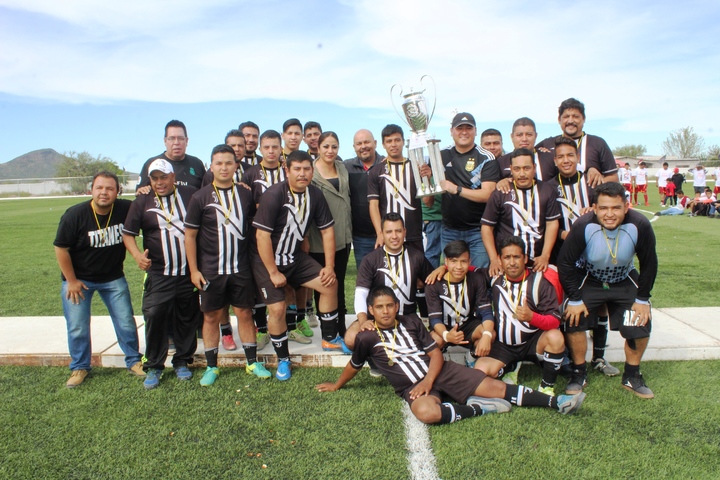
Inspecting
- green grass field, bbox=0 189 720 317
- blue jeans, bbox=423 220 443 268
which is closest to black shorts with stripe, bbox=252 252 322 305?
blue jeans, bbox=423 220 443 268

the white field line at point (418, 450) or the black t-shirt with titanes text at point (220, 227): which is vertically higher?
the black t-shirt with titanes text at point (220, 227)

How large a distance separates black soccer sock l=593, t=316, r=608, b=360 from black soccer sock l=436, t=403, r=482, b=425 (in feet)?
4.64

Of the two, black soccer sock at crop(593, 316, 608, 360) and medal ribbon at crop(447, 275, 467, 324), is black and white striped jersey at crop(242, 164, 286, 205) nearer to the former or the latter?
medal ribbon at crop(447, 275, 467, 324)

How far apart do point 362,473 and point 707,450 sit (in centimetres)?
203

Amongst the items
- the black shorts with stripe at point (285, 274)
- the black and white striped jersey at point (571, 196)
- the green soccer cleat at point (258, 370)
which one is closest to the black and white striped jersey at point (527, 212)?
the black and white striped jersey at point (571, 196)

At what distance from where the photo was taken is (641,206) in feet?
69.3

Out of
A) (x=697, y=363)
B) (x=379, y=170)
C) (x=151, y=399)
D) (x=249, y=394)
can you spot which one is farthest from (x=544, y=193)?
(x=151, y=399)

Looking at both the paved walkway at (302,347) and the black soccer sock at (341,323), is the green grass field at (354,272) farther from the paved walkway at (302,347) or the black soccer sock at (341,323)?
the black soccer sock at (341,323)

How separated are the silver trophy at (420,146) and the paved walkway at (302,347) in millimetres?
1476

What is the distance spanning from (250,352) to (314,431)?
1217 millimetres

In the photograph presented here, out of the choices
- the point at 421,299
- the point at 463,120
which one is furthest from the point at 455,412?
the point at 463,120

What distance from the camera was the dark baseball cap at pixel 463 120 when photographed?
459 cm

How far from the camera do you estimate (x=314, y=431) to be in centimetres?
338

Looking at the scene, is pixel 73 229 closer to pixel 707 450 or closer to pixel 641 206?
pixel 707 450
